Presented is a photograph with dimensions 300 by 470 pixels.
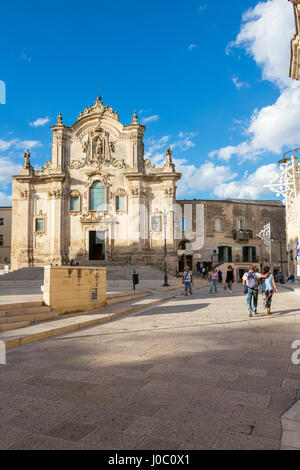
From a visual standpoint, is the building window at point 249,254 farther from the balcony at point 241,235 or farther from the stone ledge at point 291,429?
the stone ledge at point 291,429

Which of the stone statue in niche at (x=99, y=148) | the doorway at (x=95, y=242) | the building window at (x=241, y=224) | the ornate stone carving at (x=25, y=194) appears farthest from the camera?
the building window at (x=241, y=224)

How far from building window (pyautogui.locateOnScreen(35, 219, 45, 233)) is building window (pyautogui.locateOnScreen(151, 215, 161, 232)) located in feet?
36.4

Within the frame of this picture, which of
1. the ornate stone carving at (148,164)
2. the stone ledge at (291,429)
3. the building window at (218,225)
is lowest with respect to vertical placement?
the stone ledge at (291,429)

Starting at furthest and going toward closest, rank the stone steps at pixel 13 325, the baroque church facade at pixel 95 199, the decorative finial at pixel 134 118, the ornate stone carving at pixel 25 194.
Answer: the decorative finial at pixel 134 118
the ornate stone carving at pixel 25 194
the baroque church facade at pixel 95 199
the stone steps at pixel 13 325

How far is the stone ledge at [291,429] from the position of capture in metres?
2.80

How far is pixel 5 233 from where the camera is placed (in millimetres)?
50469

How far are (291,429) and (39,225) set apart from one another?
33.7m

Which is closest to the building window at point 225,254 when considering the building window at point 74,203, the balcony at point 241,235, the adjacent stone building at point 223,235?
the adjacent stone building at point 223,235

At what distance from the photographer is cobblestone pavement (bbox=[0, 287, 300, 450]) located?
3004 mm

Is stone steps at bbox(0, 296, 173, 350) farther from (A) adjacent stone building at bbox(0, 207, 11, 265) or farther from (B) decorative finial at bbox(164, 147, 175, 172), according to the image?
(A) adjacent stone building at bbox(0, 207, 11, 265)

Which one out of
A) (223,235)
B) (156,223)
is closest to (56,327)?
(156,223)

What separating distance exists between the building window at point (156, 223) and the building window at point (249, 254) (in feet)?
50.9
